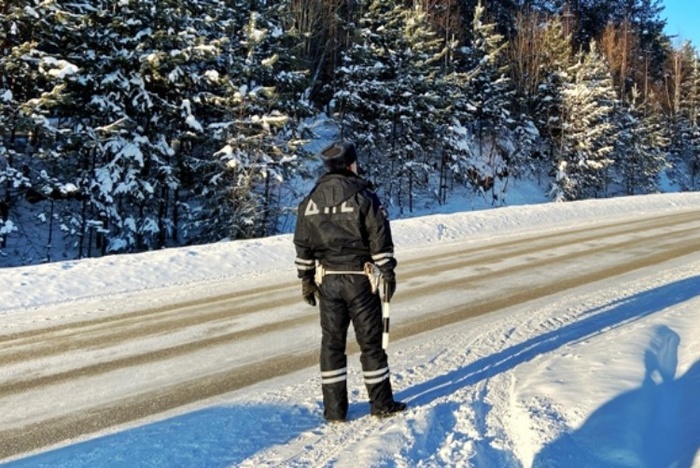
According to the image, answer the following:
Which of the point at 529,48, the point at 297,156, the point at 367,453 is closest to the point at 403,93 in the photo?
the point at 297,156

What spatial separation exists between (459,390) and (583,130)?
105 feet

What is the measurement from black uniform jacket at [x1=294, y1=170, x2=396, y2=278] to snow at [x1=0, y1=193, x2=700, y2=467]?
1.12m

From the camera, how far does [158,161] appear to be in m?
16.2

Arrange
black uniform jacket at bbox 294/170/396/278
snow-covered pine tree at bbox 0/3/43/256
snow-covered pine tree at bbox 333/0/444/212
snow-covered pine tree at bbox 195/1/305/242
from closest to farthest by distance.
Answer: black uniform jacket at bbox 294/170/396/278 → snow-covered pine tree at bbox 0/3/43/256 → snow-covered pine tree at bbox 195/1/305/242 → snow-covered pine tree at bbox 333/0/444/212

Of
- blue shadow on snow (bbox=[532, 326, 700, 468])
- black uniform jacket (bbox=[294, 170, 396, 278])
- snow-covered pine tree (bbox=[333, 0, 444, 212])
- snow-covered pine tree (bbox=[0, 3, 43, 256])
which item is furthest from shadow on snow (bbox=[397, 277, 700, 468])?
snow-covered pine tree (bbox=[333, 0, 444, 212])

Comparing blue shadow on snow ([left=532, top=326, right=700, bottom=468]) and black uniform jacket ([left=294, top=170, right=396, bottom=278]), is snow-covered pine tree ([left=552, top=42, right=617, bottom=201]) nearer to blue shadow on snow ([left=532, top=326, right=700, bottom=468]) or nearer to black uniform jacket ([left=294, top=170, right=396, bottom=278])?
blue shadow on snow ([left=532, top=326, right=700, bottom=468])

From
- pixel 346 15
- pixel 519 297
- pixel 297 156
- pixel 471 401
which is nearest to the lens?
pixel 471 401

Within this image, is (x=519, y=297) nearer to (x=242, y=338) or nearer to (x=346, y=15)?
(x=242, y=338)

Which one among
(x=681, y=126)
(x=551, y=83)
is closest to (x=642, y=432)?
(x=551, y=83)

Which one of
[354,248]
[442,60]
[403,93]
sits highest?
[442,60]

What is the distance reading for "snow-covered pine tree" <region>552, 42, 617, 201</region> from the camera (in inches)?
1266

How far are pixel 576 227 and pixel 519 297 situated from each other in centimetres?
873

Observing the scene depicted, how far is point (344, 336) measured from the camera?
3.99 meters

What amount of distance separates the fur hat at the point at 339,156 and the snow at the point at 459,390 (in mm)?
1793
